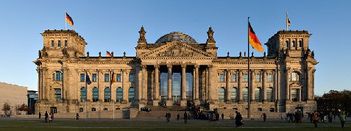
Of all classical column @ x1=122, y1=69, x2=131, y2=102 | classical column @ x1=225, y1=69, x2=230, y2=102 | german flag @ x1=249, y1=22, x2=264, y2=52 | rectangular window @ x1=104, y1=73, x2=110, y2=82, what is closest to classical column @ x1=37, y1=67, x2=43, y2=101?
rectangular window @ x1=104, y1=73, x2=110, y2=82

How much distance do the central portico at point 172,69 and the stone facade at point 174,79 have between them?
0.23m

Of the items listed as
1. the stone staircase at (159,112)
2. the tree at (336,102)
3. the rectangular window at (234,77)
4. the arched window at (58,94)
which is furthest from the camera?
the tree at (336,102)

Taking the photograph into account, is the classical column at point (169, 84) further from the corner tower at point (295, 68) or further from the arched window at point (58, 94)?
the arched window at point (58, 94)

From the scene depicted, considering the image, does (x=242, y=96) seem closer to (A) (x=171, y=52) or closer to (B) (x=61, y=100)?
(A) (x=171, y=52)

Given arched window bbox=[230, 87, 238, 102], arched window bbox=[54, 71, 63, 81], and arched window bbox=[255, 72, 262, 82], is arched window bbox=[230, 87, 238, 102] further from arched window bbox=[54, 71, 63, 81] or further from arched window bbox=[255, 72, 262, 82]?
arched window bbox=[54, 71, 63, 81]

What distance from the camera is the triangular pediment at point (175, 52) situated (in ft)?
378

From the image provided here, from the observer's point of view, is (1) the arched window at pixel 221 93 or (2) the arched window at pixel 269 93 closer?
(2) the arched window at pixel 269 93

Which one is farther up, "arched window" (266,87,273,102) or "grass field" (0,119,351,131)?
"arched window" (266,87,273,102)

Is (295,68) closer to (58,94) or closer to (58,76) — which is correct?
(58,76)

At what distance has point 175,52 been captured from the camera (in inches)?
4547

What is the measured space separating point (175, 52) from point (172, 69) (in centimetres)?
611

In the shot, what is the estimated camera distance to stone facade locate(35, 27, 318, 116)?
11806cm

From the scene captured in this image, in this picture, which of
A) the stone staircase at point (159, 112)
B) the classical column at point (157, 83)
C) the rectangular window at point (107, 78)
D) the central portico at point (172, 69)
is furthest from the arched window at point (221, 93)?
the rectangular window at point (107, 78)

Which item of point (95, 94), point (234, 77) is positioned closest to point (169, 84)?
point (234, 77)
